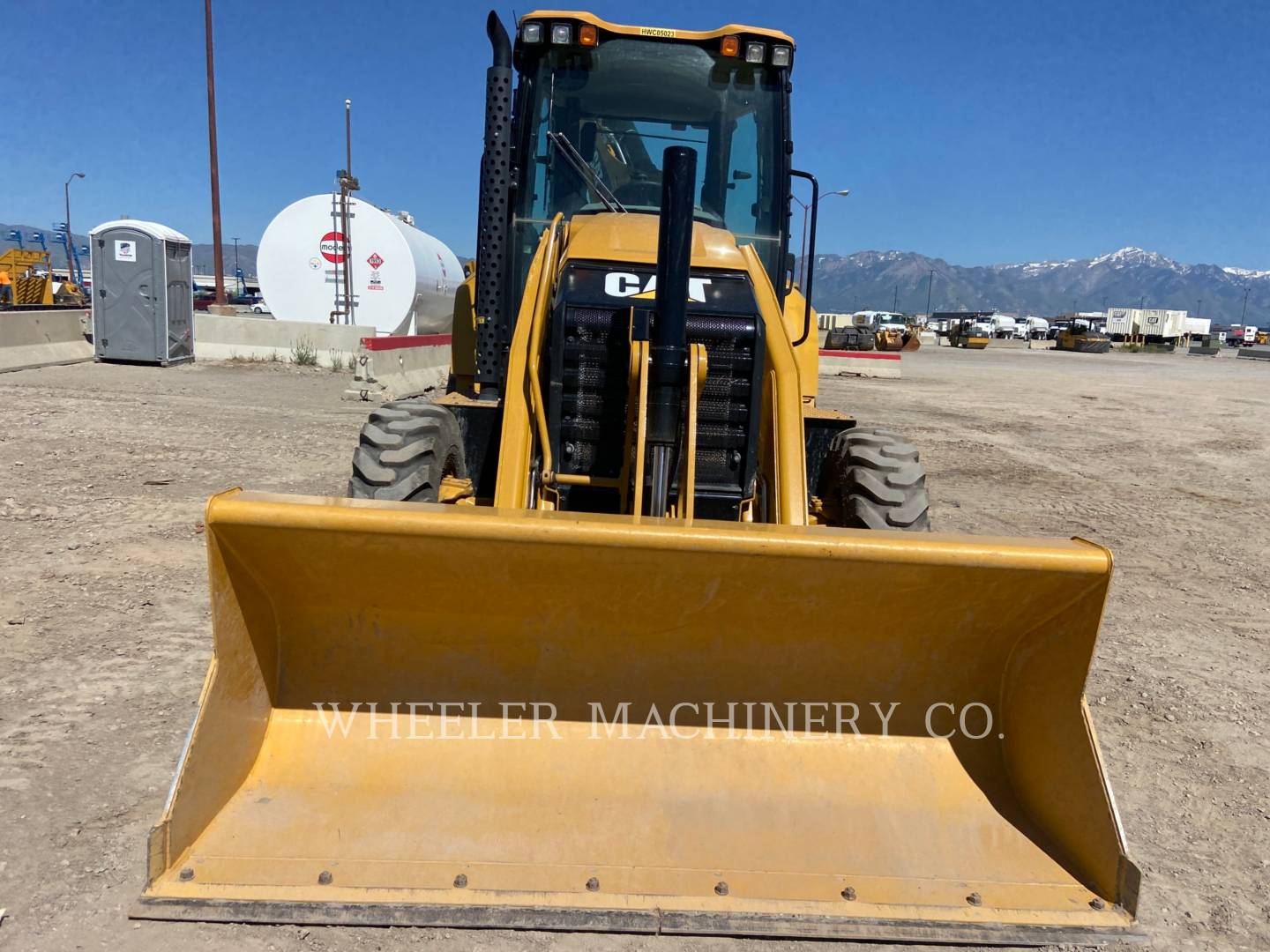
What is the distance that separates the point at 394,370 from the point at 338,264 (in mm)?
6169

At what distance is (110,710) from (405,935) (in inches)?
79.3

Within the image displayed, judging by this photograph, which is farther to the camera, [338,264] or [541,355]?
[338,264]

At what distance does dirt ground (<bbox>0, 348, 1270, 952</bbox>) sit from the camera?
2.90m

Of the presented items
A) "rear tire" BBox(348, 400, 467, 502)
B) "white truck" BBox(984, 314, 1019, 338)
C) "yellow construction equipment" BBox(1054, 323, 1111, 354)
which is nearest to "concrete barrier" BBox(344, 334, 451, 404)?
"rear tire" BBox(348, 400, 467, 502)

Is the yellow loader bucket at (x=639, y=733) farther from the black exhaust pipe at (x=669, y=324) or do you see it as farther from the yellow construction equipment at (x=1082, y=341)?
the yellow construction equipment at (x=1082, y=341)

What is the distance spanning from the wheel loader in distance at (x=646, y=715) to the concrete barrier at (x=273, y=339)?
15.6 m

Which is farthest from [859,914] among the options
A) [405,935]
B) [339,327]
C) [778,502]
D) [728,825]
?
[339,327]

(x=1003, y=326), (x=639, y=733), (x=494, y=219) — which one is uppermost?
(x=1003, y=326)

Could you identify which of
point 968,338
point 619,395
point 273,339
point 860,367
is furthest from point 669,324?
point 968,338

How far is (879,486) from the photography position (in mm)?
4355

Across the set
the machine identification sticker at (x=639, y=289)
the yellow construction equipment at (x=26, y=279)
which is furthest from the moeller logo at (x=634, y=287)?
the yellow construction equipment at (x=26, y=279)

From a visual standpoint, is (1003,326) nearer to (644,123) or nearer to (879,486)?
(644,123)

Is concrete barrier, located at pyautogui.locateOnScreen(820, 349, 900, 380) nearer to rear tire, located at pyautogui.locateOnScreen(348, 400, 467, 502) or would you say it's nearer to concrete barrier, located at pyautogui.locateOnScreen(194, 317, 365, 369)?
concrete barrier, located at pyautogui.locateOnScreen(194, 317, 365, 369)

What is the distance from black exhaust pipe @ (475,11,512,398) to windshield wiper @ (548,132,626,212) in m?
0.28
